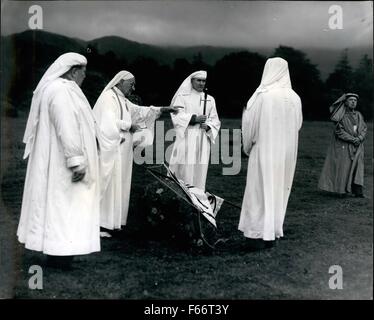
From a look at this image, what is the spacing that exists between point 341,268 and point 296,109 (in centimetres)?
208

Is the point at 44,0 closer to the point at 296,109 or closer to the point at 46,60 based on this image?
the point at 46,60

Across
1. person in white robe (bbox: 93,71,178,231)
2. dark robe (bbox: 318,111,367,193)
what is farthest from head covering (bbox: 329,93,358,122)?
person in white robe (bbox: 93,71,178,231)

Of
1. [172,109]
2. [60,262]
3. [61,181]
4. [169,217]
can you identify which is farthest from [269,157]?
[60,262]

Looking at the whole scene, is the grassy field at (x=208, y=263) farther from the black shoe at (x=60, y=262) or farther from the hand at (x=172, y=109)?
the hand at (x=172, y=109)

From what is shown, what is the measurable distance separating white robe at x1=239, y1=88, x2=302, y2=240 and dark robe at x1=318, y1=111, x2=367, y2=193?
2.87 meters

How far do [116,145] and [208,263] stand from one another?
2.02m

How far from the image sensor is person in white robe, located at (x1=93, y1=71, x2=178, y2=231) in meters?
7.79

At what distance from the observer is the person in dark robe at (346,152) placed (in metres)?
10.1

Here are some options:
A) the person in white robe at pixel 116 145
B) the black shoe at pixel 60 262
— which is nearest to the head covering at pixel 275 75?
the person in white robe at pixel 116 145

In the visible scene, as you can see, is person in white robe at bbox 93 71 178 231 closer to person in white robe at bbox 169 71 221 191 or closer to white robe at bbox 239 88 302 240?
person in white robe at bbox 169 71 221 191

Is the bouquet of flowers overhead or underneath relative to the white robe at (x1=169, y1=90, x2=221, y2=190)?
underneath

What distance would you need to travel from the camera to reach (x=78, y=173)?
21.1ft

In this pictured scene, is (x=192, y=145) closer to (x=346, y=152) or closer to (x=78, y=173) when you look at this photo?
(x=78, y=173)

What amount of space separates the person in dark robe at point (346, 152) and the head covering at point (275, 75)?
280 centimetres
